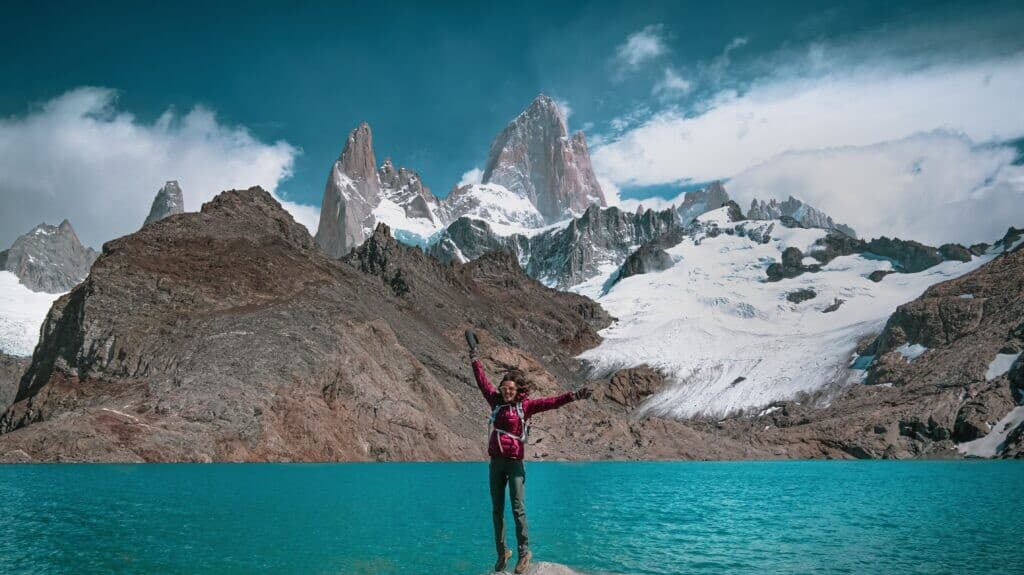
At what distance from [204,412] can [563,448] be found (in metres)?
64.0

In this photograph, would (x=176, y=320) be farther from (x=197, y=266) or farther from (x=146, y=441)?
(x=146, y=441)

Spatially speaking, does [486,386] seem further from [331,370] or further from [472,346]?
[331,370]

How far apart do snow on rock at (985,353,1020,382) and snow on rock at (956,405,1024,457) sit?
30.1 feet

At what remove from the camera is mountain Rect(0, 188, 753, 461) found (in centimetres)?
7838

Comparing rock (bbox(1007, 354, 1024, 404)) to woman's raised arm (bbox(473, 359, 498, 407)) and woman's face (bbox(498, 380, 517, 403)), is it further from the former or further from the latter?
woman's raised arm (bbox(473, 359, 498, 407))

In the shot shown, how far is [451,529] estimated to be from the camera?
27109 mm

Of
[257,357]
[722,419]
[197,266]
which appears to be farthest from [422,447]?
[722,419]

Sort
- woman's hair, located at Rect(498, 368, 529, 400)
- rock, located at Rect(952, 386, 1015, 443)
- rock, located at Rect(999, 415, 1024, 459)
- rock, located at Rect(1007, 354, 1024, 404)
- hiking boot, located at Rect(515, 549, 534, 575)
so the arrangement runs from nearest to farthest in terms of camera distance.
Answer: woman's hair, located at Rect(498, 368, 529, 400)
hiking boot, located at Rect(515, 549, 534, 575)
rock, located at Rect(999, 415, 1024, 459)
rock, located at Rect(952, 386, 1015, 443)
rock, located at Rect(1007, 354, 1024, 404)

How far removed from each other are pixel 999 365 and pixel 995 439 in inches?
829

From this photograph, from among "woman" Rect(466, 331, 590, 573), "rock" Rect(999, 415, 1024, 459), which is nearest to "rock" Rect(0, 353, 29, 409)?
"woman" Rect(466, 331, 590, 573)

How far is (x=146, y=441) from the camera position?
241 ft

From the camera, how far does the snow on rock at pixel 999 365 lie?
453 feet

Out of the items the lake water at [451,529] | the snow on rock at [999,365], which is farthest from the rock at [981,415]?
the lake water at [451,529]

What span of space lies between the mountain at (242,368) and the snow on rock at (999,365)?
6261 cm
